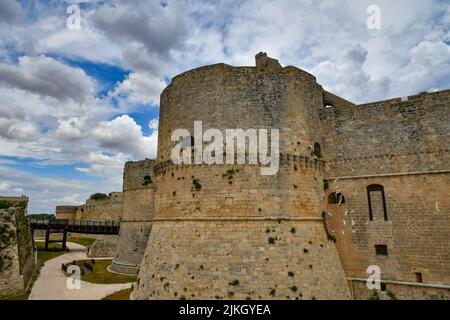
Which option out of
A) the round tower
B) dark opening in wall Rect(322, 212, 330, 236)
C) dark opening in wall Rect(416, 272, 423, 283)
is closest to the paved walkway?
the round tower

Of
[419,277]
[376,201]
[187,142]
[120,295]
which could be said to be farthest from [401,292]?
[120,295]

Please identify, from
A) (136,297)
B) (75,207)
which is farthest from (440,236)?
(75,207)

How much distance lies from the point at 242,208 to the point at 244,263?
1.83 metres

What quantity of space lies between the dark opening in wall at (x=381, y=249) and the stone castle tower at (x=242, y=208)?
1950mm

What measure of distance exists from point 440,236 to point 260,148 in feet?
23.8

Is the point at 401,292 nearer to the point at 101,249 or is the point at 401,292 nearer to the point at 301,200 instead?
the point at 301,200

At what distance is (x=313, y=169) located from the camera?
39.0ft

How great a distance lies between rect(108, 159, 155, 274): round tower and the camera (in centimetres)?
1991

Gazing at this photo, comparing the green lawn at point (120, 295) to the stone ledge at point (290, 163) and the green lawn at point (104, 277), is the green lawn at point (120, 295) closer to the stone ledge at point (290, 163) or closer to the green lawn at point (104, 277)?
the green lawn at point (104, 277)

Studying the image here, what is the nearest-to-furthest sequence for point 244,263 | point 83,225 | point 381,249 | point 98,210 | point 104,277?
point 244,263, point 381,249, point 104,277, point 83,225, point 98,210

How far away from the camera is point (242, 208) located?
1044 centimetres

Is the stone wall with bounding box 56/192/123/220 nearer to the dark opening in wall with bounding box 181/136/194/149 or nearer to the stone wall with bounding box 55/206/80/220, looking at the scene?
the stone wall with bounding box 55/206/80/220

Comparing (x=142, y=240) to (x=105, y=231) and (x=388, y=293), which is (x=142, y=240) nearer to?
(x=105, y=231)

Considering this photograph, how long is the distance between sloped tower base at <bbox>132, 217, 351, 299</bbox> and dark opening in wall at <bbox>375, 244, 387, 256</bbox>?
6.77ft
